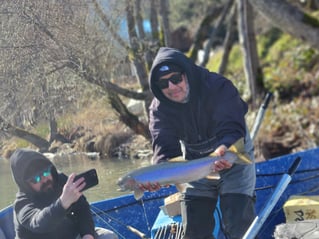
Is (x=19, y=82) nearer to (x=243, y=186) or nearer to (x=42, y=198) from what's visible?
(x=42, y=198)

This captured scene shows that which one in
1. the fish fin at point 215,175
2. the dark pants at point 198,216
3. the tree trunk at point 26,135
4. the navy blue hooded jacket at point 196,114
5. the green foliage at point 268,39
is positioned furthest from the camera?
the green foliage at point 268,39

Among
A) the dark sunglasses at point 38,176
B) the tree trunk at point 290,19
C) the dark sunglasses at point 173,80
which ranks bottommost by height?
the dark sunglasses at point 38,176

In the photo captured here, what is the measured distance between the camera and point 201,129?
4523 millimetres

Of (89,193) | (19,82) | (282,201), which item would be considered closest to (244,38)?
(282,201)

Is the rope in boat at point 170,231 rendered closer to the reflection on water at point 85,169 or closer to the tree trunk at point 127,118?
the reflection on water at point 85,169

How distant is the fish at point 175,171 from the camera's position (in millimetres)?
4043

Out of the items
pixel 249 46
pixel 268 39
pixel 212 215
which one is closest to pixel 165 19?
pixel 249 46

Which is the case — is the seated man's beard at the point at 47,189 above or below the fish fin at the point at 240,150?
A: below

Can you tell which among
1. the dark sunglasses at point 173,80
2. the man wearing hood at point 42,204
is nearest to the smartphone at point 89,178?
the man wearing hood at point 42,204

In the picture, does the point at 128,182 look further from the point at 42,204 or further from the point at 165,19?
the point at 165,19

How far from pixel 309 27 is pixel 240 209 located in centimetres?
675

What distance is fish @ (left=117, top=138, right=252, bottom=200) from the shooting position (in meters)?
4.04

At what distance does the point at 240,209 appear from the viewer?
15.1ft

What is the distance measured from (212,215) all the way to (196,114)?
98 centimetres
